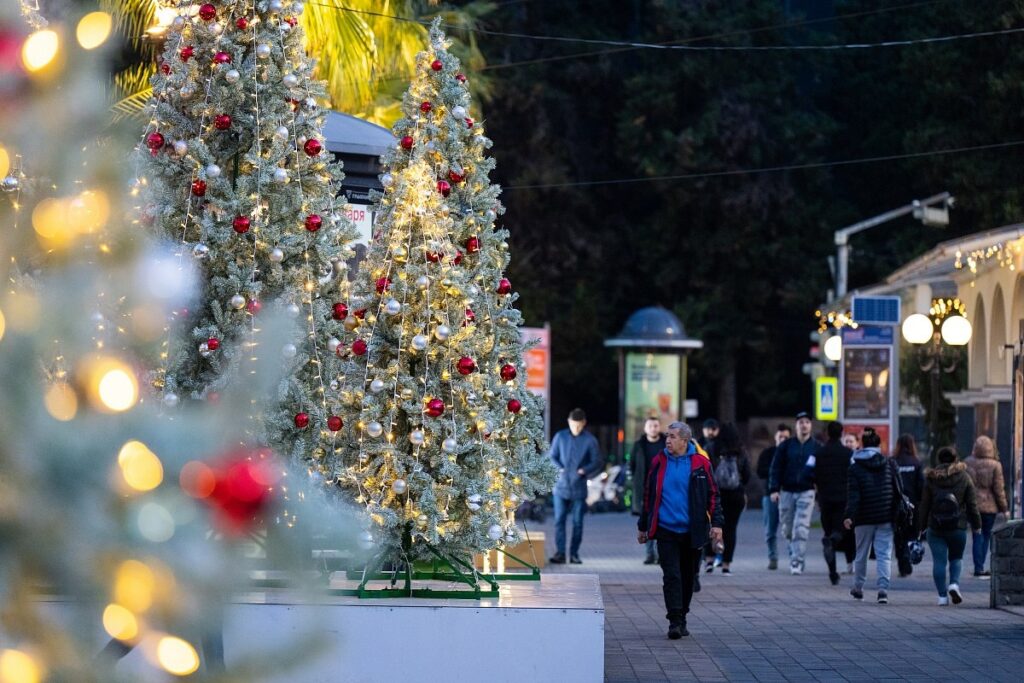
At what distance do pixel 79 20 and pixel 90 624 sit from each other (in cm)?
56

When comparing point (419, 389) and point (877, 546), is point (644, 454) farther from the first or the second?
point (419, 389)

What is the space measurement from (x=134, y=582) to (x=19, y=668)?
13 cm

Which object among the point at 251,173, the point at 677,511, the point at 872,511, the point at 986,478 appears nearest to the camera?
the point at 251,173

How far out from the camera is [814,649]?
1250cm

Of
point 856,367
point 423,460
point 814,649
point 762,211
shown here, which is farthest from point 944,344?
point 423,460

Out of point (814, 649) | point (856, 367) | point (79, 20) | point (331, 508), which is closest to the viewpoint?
point (79, 20)

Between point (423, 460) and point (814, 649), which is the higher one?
point (423, 460)

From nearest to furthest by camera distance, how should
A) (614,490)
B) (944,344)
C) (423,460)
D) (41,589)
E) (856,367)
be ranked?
(41,589)
(423,460)
(856,367)
(944,344)
(614,490)

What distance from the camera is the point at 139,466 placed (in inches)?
60.1

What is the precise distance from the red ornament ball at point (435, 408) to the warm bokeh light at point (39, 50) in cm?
851

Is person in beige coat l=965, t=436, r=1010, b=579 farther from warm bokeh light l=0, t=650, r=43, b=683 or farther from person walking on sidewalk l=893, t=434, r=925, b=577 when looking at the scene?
warm bokeh light l=0, t=650, r=43, b=683

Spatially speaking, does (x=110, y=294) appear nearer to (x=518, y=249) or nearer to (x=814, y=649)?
(x=814, y=649)

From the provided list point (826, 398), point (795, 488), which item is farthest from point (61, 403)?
point (826, 398)

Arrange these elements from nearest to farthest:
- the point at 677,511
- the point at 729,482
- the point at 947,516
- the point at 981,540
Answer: the point at 677,511 → the point at 947,516 → the point at 981,540 → the point at 729,482
